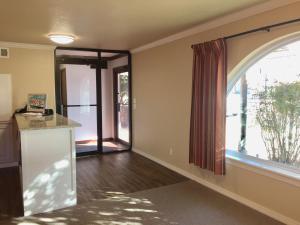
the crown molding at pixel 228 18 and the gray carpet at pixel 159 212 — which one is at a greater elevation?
the crown molding at pixel 228 18

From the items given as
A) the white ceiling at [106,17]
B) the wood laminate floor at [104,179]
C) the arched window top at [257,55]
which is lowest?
the wood laminate floor at [104,179]

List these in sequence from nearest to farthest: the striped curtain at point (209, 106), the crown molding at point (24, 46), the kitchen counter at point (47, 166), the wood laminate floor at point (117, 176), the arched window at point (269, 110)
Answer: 1. the arched window at point (269, 110)
2. the kitchen counter at point (47, 166)
3. the striped curtain at point (209, 106)
4. the wood laminate floor at point (117, 176)
5. the crown molding at point (24, 46)

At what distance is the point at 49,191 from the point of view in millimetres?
3150

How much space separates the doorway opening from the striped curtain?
8.78 feet

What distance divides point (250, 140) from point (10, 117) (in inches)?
166

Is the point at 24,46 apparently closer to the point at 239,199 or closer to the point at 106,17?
the point at 106,17

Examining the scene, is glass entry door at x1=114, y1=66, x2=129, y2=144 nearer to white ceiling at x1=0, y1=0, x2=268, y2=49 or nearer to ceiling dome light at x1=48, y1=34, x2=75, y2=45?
white ceiling at x1=0, y1=0, x2=268, y2=49

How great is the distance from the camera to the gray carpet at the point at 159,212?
112 inches

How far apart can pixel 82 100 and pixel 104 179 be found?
7.11 ft

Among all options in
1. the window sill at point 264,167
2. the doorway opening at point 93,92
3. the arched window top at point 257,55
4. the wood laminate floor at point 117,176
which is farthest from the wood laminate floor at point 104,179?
the arched window top at point 257,55

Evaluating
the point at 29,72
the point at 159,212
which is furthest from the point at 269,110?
the point at 29,72

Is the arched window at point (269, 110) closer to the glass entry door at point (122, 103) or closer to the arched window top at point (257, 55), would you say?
the arched window top at point (257, 55)

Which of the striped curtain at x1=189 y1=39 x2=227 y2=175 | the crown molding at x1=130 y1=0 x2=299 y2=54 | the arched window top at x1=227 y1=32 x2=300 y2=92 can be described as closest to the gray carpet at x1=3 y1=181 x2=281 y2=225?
the striped curtain at x1=189 y1=39 x2=227 y2=175

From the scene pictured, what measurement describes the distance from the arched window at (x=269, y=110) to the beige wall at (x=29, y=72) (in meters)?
3.62
